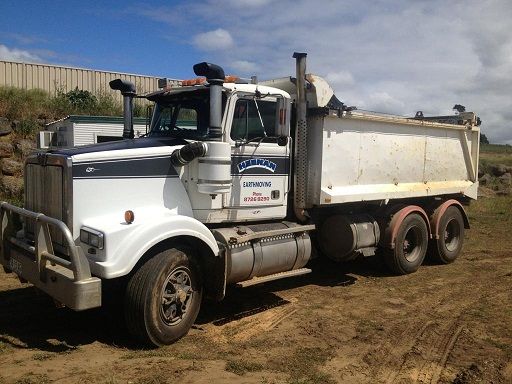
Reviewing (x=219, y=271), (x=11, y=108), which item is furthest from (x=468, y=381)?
(x=11, y=108)

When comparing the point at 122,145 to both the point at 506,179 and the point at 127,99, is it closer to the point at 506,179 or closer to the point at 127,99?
the point at 127,99

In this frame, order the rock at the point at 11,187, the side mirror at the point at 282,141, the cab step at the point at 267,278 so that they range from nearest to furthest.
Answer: the cab step at the point at 267,278, the side mirror at the point at 282,141, the rock at the point at 11,187

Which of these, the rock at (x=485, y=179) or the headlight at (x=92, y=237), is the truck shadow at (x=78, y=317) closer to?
the headlight at (x=92, y=237)

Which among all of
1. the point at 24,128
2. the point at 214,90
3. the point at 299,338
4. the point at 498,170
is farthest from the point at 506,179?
the point at 214,90

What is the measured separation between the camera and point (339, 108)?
746 cm

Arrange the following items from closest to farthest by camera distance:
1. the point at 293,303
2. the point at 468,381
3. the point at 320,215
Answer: the point at 468,381
the point at 293,303
the point at 320,215

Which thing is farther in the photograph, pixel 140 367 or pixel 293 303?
pixel 293 303

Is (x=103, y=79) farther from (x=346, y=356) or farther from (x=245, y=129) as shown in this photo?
(x=346, y=356)

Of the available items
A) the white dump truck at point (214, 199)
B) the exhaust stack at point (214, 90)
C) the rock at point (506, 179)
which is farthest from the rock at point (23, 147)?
the rock at point (506, 179)

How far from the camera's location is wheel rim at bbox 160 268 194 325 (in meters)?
5.25

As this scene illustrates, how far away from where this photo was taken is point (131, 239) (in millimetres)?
4914

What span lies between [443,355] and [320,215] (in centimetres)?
326

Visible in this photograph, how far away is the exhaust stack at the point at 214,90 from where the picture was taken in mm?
5656

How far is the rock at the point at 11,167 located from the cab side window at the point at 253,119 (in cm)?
997
